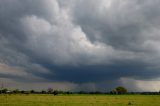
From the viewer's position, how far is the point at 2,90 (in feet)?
640

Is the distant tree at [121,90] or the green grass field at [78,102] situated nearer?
the green grass field at [78,102]

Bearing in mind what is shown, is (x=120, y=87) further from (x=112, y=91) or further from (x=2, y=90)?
(x=2, y=90)

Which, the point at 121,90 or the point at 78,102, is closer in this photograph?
the point at 78,102

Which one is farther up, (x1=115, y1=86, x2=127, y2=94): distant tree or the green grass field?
(x1=115, y1=86, x2=127, y2=94): distant tree

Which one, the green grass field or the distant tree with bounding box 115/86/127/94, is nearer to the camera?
the green grass field

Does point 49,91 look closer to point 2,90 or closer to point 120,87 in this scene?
point 2,90

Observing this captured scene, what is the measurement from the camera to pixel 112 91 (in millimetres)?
186375

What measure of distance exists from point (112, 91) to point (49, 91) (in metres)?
46.9

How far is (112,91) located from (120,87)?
39.0ft

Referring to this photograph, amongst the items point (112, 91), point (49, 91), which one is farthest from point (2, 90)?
point (112, 91)

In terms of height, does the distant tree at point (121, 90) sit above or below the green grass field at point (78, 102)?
above

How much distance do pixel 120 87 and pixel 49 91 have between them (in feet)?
174

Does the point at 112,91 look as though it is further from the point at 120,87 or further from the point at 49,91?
the point at 49,91

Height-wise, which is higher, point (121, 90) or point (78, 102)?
point (121, 90)
